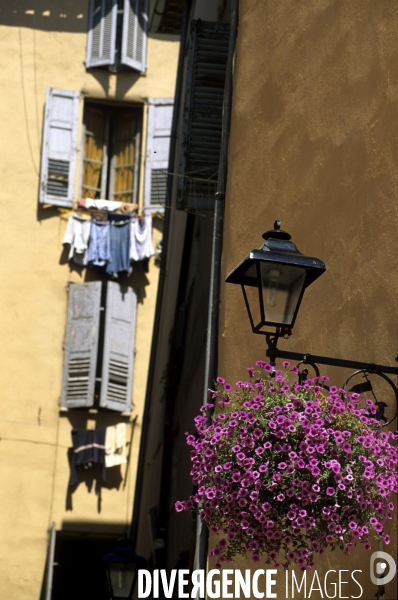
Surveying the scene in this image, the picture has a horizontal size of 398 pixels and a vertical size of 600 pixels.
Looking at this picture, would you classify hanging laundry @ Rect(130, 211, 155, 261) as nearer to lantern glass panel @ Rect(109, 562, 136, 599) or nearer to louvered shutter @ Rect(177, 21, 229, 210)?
louvered shutter @ Rect(177, 21, 229, 210)

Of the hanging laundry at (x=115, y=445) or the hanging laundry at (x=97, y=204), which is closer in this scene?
the hanging laundry at (x=115, y=445)

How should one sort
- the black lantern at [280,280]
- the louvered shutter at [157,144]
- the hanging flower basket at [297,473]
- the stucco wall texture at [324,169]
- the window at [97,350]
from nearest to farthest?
the hanging flower basket at [297,473]
the black lantern at [280,280]
the stucco wall texture at [324,169]
the window at [97,350]
the louvered shutter at [157,144]

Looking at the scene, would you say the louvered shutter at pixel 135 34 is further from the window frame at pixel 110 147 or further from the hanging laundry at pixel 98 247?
the hanging laundry at pixel 98 247

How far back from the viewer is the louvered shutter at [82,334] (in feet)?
53.7

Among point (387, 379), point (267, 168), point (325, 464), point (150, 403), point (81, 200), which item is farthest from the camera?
point (81, 200)

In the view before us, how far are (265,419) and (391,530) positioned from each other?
78cm

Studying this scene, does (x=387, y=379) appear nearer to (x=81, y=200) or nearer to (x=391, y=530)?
(x=391, y=530)

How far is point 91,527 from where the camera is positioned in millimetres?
15898

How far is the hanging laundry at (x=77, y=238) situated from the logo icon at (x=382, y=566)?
11773mm

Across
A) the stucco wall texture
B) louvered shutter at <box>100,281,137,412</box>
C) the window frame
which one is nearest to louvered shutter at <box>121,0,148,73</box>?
the window frame

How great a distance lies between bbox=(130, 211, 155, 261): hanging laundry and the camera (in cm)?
1667

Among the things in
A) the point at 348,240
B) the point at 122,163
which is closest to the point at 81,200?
the point at 122,163

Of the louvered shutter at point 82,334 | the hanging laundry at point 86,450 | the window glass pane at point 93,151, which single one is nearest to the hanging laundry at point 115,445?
the hanging laundry at point 86,450

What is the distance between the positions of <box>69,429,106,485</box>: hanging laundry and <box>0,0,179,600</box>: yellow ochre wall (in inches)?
6.0
